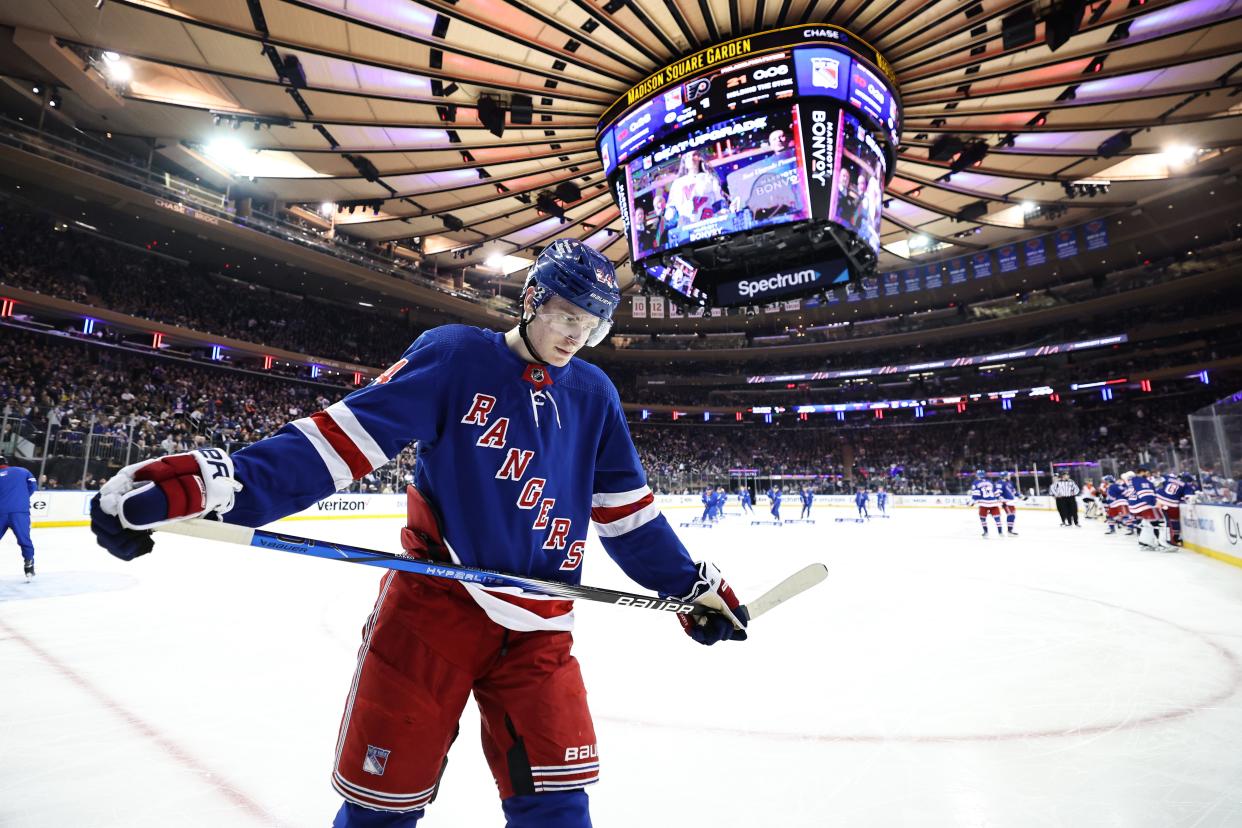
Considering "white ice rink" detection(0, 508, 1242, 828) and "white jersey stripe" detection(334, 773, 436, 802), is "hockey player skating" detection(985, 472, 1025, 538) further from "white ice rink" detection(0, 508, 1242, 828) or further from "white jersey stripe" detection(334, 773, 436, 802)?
"white jersey stripe" detection(334, 773, 436, 802)

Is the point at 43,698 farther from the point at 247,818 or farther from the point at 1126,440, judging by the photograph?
the point at 1126,440

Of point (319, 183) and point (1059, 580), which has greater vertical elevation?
point (319, 183)

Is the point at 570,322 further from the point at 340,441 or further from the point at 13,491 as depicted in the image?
the point at 13,491

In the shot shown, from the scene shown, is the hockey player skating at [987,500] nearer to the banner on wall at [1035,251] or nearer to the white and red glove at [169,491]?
the white and red glove at [169,491]

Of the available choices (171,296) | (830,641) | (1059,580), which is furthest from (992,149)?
(171,296)

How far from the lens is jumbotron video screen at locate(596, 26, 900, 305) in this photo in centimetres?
1033

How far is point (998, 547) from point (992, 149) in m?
9.37

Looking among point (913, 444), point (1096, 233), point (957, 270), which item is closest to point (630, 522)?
point (1096, 233)

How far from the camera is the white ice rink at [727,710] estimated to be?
2.17 m

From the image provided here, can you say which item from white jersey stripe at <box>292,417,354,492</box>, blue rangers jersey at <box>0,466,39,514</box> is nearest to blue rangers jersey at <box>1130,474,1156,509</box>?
white jersey stripe at <box>292,417,354,492</box>

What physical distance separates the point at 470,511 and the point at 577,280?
2.26ft

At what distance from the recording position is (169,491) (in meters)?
1.09

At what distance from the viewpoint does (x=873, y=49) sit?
10.6 meters

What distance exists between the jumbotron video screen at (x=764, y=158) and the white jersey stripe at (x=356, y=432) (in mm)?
10341
